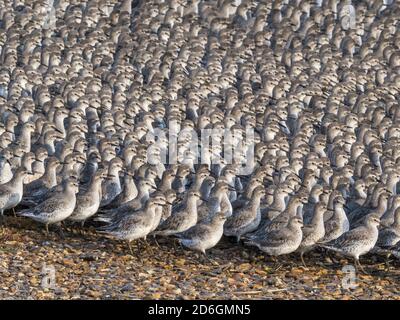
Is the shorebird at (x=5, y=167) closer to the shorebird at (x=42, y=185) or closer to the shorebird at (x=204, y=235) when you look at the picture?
the shorebird at (x=42, y=185)

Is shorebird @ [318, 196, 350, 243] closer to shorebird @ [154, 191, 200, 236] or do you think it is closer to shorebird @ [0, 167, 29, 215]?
shorebird @ [154, 191, 200, 236]

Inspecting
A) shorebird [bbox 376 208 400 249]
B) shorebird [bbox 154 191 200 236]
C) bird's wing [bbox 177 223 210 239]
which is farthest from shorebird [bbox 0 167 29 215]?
shorebird [bbox 376 208 400 249]

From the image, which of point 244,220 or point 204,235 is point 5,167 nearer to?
point 204,235

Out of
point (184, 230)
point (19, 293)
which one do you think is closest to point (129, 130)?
point (184, 230)

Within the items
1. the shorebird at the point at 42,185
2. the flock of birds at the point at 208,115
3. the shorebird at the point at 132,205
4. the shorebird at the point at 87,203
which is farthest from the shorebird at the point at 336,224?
the shorebird at the point at 42,185

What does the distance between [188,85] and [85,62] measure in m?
2.41

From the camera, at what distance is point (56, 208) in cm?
1616

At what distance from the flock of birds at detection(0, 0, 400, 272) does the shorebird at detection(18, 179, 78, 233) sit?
18 millimetres

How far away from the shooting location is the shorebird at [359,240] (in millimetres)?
15586

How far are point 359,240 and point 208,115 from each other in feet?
19.2

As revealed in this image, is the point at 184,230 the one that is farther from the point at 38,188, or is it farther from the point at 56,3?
the point at 56,3

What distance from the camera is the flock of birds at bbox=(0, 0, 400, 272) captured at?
53.4 feet

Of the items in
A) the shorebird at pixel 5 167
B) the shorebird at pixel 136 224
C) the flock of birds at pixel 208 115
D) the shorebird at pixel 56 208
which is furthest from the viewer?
the shorebird at pixel 5 167

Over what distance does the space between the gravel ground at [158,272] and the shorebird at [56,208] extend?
0.91ft
